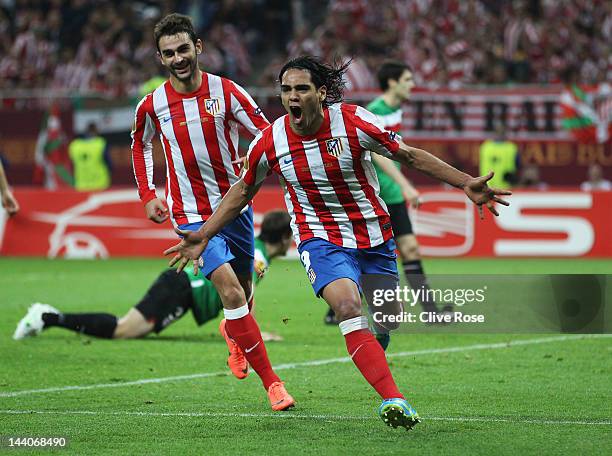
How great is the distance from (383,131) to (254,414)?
173cm

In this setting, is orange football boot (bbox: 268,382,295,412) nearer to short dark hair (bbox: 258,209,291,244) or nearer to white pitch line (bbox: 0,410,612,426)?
white pitch line (bbox: 0,410,612,426)

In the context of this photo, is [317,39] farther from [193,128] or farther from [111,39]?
[193,128]

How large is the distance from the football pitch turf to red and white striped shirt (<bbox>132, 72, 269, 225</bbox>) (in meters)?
1.16

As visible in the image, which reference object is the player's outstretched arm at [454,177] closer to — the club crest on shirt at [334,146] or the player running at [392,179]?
the club crest on shirt at [334,146]

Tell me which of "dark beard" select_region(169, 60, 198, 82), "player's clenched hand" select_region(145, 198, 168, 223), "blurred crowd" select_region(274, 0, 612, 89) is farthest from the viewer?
"blurred crowd" select_region(274, 0, 612, 89)

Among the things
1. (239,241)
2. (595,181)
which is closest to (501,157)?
(595,181)

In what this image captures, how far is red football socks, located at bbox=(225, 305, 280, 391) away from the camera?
690 centimetres

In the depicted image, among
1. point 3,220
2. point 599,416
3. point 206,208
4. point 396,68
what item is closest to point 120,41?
point 3,220

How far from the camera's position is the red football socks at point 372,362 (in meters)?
5.80

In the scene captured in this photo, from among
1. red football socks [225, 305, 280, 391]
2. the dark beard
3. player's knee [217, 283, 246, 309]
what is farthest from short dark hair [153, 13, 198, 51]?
red football socks [225, 305, 280, 391]

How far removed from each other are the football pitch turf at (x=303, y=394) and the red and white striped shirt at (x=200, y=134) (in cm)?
116

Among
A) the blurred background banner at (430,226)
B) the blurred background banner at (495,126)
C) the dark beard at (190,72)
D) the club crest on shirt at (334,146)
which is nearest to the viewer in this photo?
the club crest on shirt at (334,146)

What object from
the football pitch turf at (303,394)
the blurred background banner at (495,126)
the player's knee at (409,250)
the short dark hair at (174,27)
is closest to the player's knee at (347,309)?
the football pitch turf at (303,394)

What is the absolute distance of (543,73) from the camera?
830 inches
